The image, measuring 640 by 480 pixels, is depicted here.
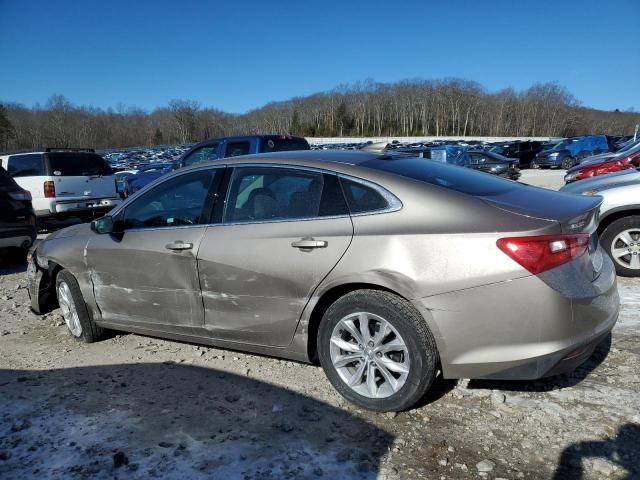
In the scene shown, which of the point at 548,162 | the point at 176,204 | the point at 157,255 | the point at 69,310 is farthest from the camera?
the point at 548,162

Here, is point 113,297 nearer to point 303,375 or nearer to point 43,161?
point 303,375

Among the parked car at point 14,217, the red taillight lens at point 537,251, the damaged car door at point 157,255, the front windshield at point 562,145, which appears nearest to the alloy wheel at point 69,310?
the damaged car door at point 157,255

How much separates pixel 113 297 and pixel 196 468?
2045 millimetres

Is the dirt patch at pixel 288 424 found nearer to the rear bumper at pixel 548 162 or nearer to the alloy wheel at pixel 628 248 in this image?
the alloy wheel at pixel 628 248

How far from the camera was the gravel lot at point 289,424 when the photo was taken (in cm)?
256

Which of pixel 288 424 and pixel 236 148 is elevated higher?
pixel 236 148

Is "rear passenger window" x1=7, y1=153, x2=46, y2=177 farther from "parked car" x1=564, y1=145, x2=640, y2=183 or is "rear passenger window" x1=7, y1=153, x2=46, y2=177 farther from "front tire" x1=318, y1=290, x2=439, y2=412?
"parked car" x1=564, y1=145, x2=640, y2=183

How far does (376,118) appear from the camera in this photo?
128 metres

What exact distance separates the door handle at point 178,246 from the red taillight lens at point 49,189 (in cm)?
800

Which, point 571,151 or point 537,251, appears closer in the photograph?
point 537,251

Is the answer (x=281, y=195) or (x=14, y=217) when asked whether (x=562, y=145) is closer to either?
(x=14, y=217)

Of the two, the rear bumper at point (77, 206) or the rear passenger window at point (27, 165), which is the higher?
the rear passenger window at point (27, 165)

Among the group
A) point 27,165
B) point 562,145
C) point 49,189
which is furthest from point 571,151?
point 27,165

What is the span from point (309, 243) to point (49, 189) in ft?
30.0
